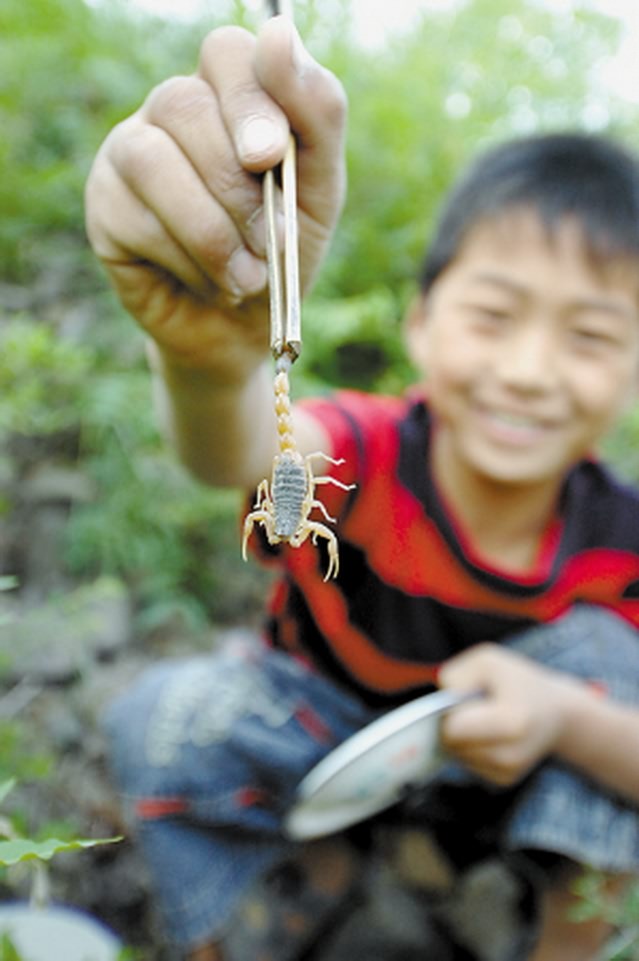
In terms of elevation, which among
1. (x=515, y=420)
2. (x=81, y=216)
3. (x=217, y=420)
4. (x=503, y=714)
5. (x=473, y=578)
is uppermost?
(x=81, y=216)

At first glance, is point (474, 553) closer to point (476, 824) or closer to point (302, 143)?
point (476, 824)

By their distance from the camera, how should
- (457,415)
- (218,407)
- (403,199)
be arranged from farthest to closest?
(403,199) < (457,415) < (218,407)

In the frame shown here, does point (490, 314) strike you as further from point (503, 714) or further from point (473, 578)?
point (503, 714)

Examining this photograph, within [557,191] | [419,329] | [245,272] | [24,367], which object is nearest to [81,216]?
[419,329]

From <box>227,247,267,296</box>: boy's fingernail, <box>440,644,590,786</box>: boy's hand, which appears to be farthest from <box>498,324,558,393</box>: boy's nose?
<box>227,247,267,296</box>: boy's fingernail

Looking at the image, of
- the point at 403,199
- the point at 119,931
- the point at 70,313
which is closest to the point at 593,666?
the point at 119,931

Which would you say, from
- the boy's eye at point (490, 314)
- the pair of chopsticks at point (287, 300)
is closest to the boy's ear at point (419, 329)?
the boy's eye at point (490, 314)
